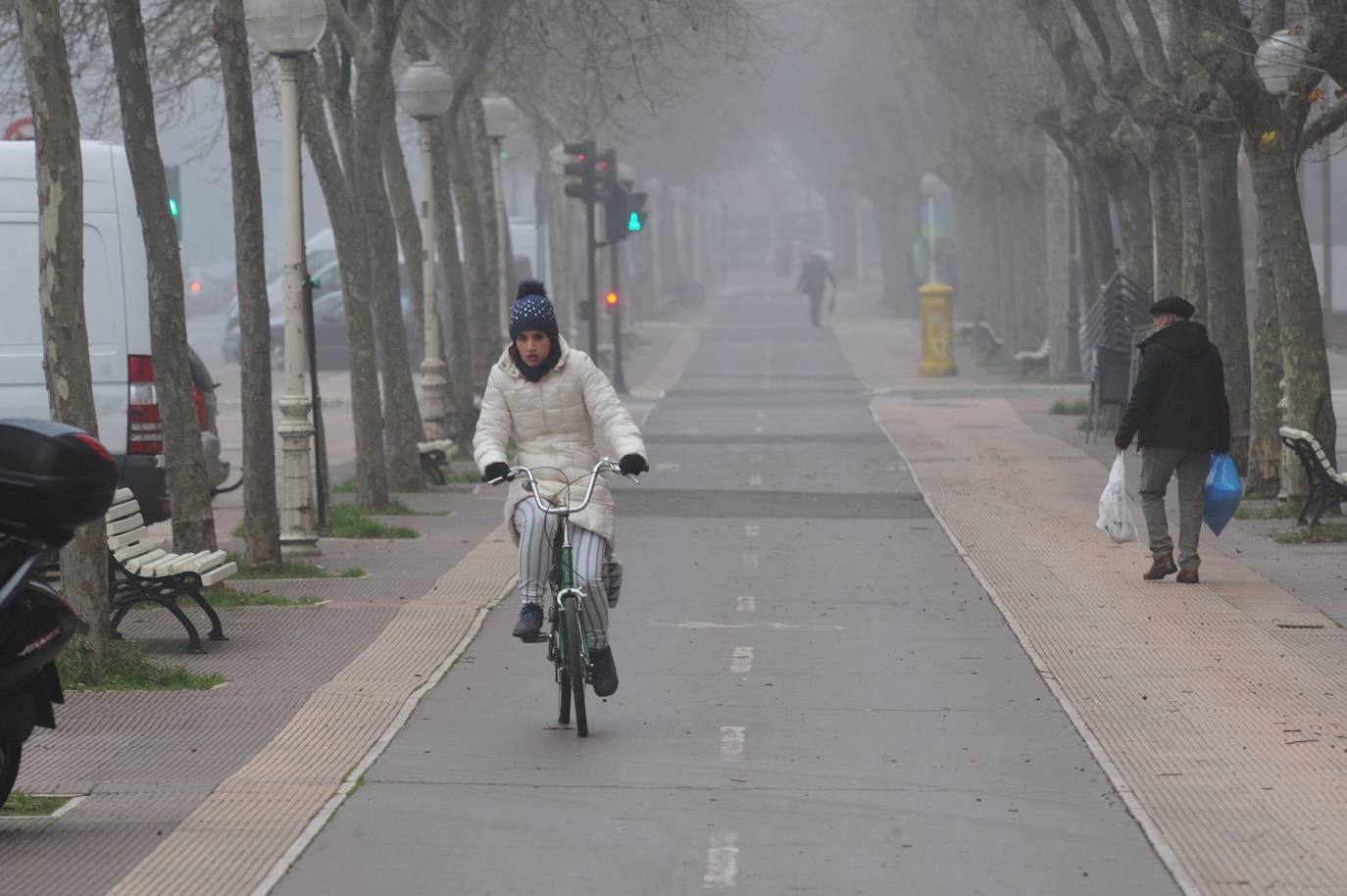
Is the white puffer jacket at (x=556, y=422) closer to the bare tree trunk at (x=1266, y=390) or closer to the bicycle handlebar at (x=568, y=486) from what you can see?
the bicycle handlebar at (x=568, y=486)

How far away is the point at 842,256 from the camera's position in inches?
3932

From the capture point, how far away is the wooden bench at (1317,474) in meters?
14.4

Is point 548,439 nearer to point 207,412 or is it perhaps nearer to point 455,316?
point 207,412

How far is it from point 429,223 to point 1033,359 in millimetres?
18682

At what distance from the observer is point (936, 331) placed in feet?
123

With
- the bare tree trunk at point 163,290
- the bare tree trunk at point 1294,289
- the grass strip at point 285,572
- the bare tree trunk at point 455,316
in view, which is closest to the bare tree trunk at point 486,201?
the bare tree trunk at point 455,316

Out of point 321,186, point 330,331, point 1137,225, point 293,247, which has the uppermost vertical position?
point 321,186

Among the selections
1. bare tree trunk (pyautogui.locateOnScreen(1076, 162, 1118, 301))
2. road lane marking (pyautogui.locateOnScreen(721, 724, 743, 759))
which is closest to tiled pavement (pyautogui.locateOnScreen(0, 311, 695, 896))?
road lane marking (pyautogui.locateOnScreen(721, 724, 743, 759))

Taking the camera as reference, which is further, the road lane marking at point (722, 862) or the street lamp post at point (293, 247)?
the street lamp post at point (293, 247)

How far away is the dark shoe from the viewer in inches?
492

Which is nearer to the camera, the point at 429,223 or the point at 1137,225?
the point at 429,223

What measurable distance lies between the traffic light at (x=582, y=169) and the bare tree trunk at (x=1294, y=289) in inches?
622

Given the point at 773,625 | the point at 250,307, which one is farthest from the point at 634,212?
the point at 773,625

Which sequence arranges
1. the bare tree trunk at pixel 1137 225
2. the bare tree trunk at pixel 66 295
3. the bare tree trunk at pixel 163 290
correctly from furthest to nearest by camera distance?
the bare tree trunk at pixel 1137 225 → the bare tree trunk at pixel 163 290 → the bare tree trunk at pixel 66 295
